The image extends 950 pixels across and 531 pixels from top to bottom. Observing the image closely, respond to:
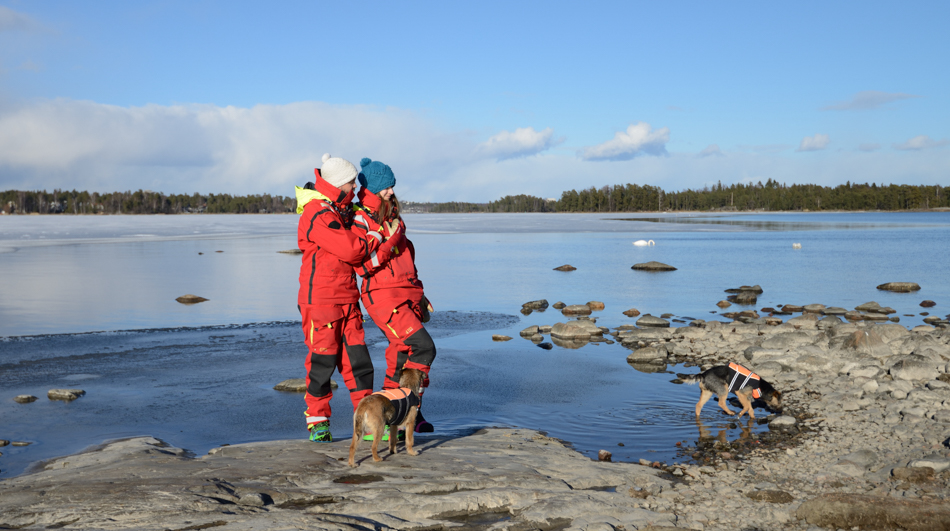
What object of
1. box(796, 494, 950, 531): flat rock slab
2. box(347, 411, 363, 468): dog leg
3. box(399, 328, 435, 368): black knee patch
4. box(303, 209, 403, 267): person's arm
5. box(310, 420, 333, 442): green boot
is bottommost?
box(796, 494, 950, 531): flat rock slab

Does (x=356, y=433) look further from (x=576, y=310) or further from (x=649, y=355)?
(x=576, y=310)

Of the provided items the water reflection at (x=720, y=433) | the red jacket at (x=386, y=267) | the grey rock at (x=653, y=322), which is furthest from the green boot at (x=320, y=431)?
the grey rock at (x=653, y=322)

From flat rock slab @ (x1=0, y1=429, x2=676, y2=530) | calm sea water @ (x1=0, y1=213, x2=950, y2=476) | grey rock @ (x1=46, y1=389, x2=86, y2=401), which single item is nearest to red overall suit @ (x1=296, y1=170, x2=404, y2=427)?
flat rock slab @ (x1=0, y1=429, x2=676, y2=530)

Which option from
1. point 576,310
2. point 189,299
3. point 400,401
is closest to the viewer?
point 400,401

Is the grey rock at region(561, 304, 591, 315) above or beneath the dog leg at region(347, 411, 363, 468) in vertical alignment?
beneath

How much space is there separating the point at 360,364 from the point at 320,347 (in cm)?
40

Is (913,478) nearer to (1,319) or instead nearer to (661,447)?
(661,447)

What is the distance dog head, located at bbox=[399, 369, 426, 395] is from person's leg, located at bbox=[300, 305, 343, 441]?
61 centimetres

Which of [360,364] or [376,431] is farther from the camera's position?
[360,364]

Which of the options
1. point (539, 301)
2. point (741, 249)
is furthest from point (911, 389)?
point (741, 249)

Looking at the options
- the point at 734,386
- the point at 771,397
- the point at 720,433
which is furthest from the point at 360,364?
the point at 771,397

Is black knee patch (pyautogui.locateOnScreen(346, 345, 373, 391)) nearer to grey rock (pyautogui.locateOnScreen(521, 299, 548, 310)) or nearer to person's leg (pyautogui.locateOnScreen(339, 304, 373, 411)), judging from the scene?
person's leg (pyautogui.locateOnScreen(339, 304, 373, 411))

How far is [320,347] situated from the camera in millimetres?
6012

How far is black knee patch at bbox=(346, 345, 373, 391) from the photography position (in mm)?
6160
